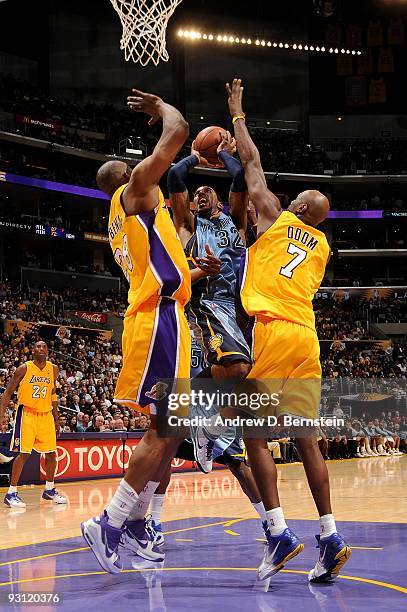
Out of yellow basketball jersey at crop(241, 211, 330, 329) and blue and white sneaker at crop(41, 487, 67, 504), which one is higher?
yellow basketball jersey at crop(241, 211, 330, 329)

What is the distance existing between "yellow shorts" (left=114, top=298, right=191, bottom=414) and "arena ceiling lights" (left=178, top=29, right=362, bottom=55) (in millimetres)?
28331

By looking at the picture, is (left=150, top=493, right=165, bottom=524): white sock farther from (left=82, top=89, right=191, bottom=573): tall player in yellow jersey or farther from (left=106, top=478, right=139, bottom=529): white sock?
(left=106, top=478, right=139, bottom=529): white sock

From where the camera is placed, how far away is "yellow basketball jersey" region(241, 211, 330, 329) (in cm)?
492

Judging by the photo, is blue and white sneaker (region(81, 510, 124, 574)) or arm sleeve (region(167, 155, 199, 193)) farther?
arm sleeve (region(167, 155, 199, 193))

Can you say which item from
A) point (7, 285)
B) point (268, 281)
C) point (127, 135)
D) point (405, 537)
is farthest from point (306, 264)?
point (127, 135)

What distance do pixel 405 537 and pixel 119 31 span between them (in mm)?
34868

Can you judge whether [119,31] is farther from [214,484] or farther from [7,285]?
[214,484]

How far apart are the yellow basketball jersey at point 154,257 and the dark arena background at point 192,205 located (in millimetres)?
1750

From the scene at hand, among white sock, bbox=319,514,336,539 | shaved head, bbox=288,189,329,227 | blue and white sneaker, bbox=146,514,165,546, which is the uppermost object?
shaved head, bbox=288,189,329,227

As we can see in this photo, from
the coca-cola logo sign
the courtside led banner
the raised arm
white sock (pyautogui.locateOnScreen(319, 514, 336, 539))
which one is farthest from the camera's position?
the coca-cola logo sign

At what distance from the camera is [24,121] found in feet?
104

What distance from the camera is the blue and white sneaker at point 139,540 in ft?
16.8

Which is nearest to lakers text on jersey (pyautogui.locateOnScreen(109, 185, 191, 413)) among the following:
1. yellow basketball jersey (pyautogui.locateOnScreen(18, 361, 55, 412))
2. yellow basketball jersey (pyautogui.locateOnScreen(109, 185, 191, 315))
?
yellow basketball jersey (pyautogui.locateOnScreen(109, 185, 191, 315))

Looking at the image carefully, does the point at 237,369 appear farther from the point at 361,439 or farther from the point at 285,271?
the point at 361,439
